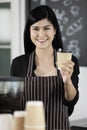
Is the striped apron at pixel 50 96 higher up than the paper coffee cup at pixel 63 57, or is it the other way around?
the paper coffee cup at pixel 63 57

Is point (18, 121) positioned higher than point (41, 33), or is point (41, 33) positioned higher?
point (41, 33)

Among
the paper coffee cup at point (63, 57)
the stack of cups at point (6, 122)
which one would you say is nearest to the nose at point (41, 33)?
the paper coffee cup at point (63, 57)

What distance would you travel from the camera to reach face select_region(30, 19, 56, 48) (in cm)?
173

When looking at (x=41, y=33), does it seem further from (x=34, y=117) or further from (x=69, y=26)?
(x=69, y=26)

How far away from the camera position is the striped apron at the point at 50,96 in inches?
67.8

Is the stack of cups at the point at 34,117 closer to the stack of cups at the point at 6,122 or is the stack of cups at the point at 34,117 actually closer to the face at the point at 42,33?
the stack of cups at the point at 6,122

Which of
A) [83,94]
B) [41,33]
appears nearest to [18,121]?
[41,33]

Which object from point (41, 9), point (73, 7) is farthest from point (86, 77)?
point (41, 9)

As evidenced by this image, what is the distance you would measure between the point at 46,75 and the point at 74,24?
52.7 inches

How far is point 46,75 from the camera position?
1817 millimetres

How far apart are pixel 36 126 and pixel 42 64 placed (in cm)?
90

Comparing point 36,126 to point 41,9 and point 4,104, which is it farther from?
point 41,9

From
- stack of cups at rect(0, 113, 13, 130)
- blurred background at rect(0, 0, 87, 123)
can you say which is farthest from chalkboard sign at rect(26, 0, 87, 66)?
stack of cups at rect(0, 113, 13, 130)

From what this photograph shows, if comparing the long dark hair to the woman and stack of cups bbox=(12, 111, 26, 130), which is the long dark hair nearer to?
the woman
